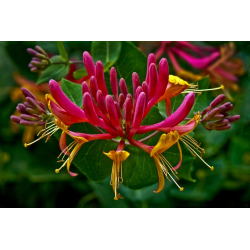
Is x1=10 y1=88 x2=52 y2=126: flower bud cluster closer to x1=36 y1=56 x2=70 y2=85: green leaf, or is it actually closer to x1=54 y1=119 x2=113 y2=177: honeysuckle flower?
x1=54 y1=119 x2=113 y2=177: honeysuckle flower

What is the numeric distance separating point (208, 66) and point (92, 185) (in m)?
0.75

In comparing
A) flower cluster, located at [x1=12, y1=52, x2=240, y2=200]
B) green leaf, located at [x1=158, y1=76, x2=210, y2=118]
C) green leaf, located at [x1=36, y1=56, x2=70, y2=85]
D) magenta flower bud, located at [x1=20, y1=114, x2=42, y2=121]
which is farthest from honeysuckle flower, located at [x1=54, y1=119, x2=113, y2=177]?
green leaf, located at [x1=36, y1=56, x2=70, y2=85]

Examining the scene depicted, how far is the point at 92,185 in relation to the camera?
1430 mm

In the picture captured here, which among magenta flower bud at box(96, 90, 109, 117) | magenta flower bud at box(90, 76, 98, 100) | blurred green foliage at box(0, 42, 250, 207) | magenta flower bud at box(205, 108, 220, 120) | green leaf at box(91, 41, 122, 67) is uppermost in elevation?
green leaf at box(91, 41, 122, 67)

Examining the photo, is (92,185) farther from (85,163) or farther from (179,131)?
(179,131)

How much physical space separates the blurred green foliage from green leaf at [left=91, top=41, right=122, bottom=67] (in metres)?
0.48

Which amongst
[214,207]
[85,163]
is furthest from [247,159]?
[85,163]

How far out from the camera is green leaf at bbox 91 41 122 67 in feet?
3.53

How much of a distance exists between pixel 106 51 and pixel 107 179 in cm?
60

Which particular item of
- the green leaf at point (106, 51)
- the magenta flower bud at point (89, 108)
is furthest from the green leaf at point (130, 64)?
the magenta flower bud at point (89, 108)

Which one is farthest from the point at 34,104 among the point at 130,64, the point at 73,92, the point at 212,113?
the point at 212,113

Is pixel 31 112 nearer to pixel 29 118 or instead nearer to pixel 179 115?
pixel 29 118

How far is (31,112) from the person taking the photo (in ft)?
2.96

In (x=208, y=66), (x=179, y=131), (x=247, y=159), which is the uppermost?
(x=208, y=66)
